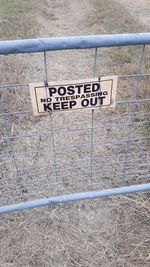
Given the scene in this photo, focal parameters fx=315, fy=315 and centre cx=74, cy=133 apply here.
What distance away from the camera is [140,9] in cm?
624

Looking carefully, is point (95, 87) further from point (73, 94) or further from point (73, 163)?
point (73, 163)

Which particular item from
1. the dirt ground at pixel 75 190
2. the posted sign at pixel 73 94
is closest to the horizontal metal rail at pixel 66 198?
the dirt ground at pixel 75 190

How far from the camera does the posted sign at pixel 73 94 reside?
1405 mm

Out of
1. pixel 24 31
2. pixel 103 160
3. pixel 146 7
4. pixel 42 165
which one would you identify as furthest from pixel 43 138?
pixel 146 7

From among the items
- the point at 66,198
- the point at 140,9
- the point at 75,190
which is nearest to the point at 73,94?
the point at 66,198

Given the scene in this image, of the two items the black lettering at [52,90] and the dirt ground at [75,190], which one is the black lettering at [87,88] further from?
the dirt ground at [75,190]

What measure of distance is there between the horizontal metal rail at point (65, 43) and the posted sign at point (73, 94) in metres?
0.15

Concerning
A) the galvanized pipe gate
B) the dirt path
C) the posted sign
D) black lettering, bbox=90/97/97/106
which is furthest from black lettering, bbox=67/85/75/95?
the dirt path

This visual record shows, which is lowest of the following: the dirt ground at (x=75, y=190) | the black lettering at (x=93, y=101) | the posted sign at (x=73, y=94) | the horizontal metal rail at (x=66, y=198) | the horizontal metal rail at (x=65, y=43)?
the dirt ground at (x=75, y=190)

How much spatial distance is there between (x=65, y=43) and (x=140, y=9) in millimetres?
5510

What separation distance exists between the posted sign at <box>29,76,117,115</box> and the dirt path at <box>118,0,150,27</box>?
13.7ft

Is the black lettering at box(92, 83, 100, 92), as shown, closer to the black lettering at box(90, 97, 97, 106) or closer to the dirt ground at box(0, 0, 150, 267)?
the black lettering at box(90, 97, 97, 106)

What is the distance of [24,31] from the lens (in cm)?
468

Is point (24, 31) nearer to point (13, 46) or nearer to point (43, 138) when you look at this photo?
point (43, 138)
